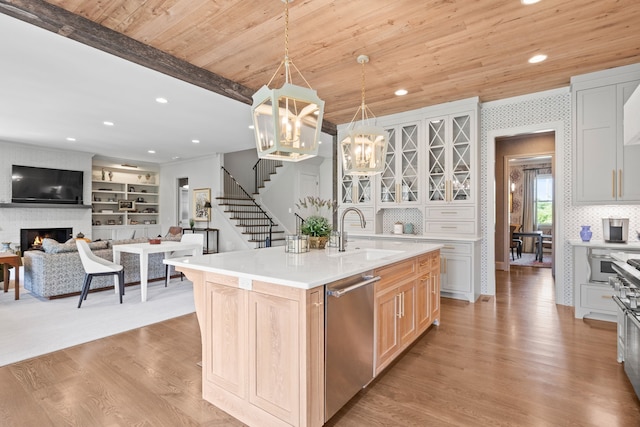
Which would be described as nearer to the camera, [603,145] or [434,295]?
[434,295]

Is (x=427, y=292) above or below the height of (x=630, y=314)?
below

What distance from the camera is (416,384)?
2.32 meters

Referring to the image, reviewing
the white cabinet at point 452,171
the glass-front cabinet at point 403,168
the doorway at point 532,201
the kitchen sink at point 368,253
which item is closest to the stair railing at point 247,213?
the glass-front cabinet at point 403,168

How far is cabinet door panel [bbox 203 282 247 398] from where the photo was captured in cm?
190

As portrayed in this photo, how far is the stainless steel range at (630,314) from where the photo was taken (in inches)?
76.1

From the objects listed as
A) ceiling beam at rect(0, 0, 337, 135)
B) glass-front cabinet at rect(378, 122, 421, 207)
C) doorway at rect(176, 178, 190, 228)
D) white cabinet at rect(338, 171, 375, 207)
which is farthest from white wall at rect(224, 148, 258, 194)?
ceiling beam at rect(0, 0, 337, 135)

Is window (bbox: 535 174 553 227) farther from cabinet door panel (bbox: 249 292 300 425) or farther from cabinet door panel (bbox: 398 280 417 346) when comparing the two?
cabinet door panel (bbox: 249 292 300 425)

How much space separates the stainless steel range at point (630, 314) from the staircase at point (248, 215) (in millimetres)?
6723

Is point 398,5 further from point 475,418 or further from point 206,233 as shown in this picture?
point 206,233

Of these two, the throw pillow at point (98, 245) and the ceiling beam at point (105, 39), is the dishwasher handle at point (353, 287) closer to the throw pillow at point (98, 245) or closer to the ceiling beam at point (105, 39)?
the ceiling beam at point (105, 39)

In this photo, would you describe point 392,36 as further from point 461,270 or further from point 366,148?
point 461,270

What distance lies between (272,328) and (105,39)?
116 inches

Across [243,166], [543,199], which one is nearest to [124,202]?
[243,166]

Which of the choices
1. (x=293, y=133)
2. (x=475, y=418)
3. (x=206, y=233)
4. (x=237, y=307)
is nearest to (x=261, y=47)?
(x=293, y=133)
